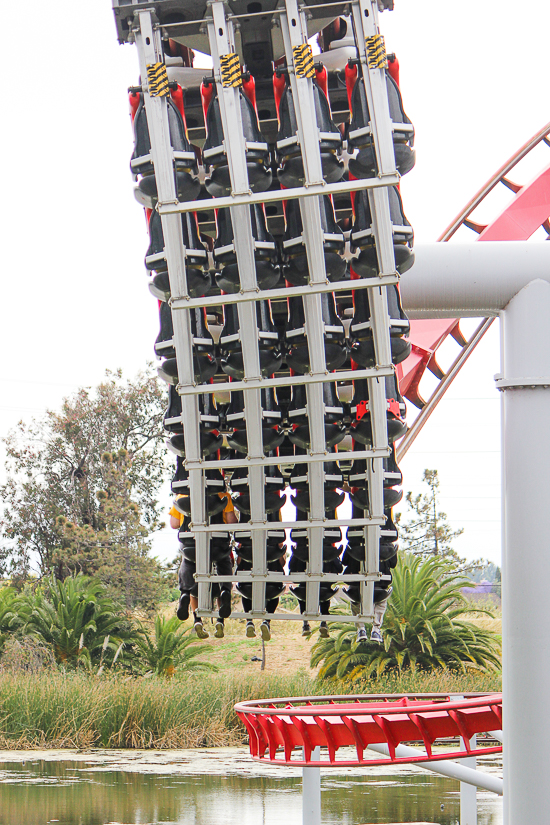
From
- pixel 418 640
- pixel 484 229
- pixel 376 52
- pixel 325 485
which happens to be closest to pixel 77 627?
pixel 418 640

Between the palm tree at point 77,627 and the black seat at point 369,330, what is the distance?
930 centimetres

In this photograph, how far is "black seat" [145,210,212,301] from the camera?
13.0ft

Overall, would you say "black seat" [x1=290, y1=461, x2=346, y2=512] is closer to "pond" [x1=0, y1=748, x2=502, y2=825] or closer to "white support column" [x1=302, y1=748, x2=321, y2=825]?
"white support column" [x1=302, y1=748, x2=321, y2=825]

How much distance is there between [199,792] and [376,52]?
623 centimetres

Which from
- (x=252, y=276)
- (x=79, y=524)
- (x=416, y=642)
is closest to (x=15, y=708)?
(x=416, y=642)

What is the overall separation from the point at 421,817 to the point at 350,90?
211 inches

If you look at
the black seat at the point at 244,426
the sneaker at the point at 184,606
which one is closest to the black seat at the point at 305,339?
the black seat at the point at 244,426

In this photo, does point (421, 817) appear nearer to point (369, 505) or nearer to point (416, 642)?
point (369, 505)

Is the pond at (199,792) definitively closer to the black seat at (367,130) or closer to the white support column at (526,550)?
the white support column at (526,550)

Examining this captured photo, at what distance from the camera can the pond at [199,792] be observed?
696cm

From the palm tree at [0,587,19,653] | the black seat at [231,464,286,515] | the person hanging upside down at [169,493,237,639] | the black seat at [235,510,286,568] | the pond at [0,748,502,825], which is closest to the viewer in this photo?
the black seat at [231,464,286,515]

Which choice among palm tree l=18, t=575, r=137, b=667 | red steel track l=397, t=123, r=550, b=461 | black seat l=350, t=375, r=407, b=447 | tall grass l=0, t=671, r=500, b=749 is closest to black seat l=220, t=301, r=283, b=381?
black seat l=350, t=375, r=407, b=447

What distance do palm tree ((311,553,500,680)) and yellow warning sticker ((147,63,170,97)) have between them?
30.2ft

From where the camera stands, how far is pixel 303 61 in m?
3.72
